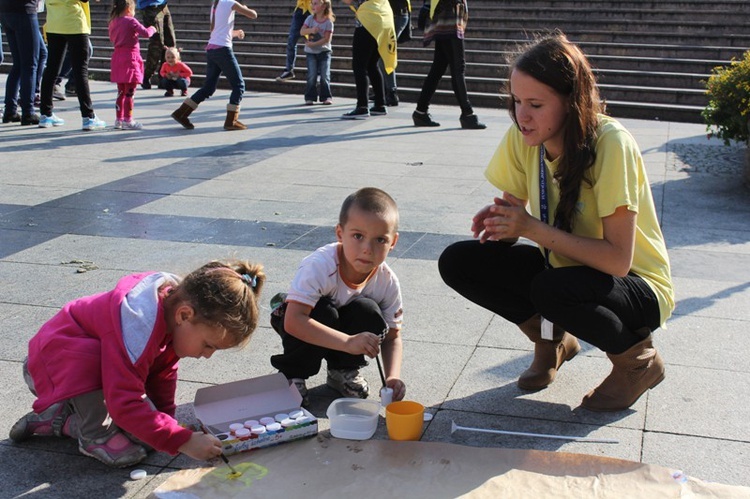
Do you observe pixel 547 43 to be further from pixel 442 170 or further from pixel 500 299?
pixel 442 170

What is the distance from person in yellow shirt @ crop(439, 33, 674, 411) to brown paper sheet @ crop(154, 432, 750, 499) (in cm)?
42

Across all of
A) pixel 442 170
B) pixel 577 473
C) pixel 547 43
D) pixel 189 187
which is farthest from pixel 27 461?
pixel 442 170

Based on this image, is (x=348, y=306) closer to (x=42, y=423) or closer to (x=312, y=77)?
(x=42, y=423)

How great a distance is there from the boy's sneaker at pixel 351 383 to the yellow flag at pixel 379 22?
7.00m

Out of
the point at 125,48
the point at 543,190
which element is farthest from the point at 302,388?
the point at 125,48

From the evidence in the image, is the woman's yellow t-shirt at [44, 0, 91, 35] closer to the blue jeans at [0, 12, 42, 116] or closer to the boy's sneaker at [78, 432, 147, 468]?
the blue jeans at [0, 12, 42, 116]

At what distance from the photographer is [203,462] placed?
2.53 meters

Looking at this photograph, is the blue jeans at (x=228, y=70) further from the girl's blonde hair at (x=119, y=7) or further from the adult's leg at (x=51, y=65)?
the adult's leg at (x=51, y=65)

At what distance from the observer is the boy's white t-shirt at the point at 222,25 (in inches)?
339

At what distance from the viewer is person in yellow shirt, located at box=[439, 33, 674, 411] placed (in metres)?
2.64

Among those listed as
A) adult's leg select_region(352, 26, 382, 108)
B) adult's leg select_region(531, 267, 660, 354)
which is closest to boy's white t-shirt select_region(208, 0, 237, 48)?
adult's leg select_region(352, 26, 382, 108)

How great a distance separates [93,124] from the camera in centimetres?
864

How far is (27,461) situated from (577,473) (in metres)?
1.50

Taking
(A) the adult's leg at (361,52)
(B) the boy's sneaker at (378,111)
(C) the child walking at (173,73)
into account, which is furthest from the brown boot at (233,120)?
(C) the child walking at (173,73)
